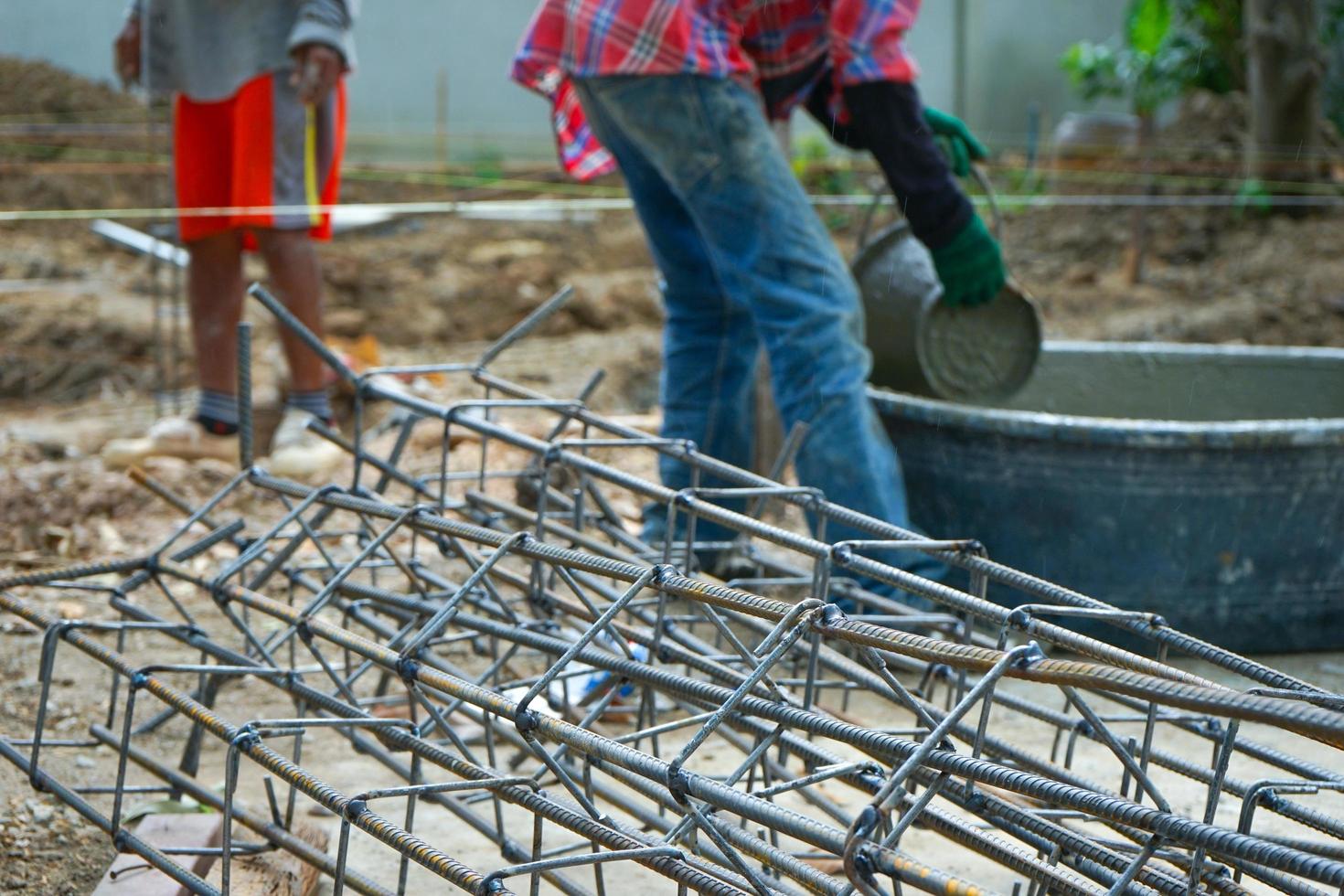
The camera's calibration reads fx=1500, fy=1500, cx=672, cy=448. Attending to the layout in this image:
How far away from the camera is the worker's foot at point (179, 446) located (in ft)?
13.8

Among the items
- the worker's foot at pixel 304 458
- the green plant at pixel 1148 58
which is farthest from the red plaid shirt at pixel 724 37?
the green plant at pixel 1148 58

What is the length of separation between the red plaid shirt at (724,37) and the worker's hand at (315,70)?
856 mm

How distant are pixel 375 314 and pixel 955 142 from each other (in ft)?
16.8

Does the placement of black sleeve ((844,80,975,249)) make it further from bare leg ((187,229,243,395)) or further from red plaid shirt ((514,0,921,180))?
bare leg ((187,229,243,395))

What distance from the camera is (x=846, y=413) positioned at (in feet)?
10.2

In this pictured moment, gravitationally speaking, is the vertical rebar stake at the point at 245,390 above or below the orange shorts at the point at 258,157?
below

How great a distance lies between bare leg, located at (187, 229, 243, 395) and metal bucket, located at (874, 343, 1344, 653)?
192 centimetres

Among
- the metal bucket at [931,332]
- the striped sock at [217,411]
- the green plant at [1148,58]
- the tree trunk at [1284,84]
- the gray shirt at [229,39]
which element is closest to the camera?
the metal bucket at [931,332]

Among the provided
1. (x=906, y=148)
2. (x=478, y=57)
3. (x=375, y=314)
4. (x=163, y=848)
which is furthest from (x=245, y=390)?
(x=478, y=57)

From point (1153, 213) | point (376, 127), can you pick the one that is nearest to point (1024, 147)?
point (1153, 213)

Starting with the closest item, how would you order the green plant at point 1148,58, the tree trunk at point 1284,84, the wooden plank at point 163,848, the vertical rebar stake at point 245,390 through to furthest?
the wooden plank at point 163,848
the vertical rebar stake at point 245,390
the tree trunk at point 1284,84
the green plant at point 1148,58

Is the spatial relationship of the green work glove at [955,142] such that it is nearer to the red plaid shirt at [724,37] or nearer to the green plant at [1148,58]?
the red plaid shirt at [724,37]

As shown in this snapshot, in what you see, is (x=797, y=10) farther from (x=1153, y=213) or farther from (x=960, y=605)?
(x=1153, y=213)

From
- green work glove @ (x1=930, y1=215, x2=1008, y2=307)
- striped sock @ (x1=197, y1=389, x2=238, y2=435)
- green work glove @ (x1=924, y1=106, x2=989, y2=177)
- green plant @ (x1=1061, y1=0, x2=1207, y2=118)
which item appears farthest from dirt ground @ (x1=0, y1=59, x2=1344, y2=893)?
green plant @ (x1=1061, y1=0, x2=1207, y2=118)
